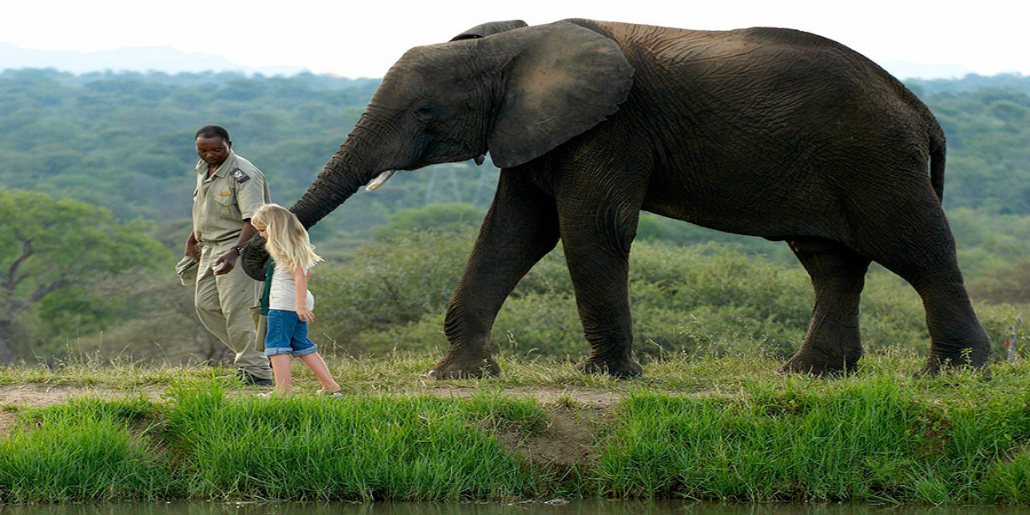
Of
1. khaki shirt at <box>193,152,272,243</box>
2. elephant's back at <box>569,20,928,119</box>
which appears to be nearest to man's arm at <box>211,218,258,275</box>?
khaki shirt at <box>193,152,272,243</box>

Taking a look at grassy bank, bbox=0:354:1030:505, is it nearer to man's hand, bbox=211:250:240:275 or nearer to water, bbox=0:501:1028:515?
water, bbox=0:501:1028:515

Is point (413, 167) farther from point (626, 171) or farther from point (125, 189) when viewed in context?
point (125, 189)

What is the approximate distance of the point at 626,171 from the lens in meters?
8.13

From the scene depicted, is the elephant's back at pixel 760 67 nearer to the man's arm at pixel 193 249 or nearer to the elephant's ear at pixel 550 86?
the elephant's ear at pixel 550 86

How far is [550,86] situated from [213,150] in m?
2.12

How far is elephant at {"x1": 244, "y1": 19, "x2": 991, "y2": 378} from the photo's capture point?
319 inches

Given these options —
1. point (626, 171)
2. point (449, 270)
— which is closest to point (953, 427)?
point (626, 171)

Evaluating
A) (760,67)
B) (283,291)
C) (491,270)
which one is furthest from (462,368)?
(760,67)

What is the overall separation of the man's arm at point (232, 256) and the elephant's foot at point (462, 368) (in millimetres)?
1417

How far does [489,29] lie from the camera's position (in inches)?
346

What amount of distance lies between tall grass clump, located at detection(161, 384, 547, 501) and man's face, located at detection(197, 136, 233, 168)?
196cm

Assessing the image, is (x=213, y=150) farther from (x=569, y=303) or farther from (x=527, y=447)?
(x=569, y=303)

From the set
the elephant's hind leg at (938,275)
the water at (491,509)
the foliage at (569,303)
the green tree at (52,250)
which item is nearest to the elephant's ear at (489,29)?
the elephant's hind leg at (938,275)

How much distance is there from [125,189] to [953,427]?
56.6 meters
